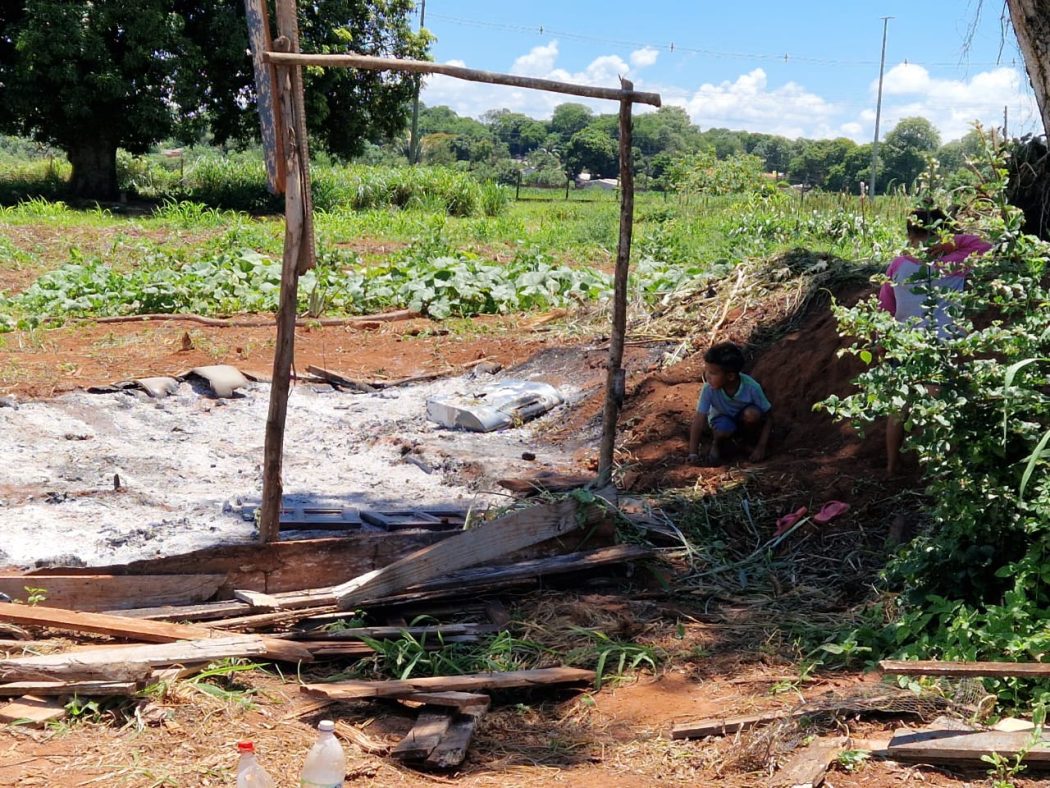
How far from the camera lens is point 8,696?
11.2 feet

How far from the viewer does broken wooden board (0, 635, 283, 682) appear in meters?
3.42

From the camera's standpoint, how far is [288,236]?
4367 millimetres

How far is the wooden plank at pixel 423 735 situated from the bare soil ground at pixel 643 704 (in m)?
0.05

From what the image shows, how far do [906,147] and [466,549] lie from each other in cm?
5685

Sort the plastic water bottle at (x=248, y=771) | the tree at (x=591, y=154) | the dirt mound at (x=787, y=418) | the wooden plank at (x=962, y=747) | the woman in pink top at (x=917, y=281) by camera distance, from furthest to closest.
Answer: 1. the tree at (x=591, y=154)
2. the dirt mound at (x=787, y=418)
3. the woman in pink top at (x=917, y=281)
4. the wooden plank at (x=962, y=747)
5. the plastic water bottle at (x=248, y=771)

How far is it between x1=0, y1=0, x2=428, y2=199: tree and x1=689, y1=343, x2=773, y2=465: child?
16.1 metres

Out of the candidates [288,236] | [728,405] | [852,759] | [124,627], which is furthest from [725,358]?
[124,627]

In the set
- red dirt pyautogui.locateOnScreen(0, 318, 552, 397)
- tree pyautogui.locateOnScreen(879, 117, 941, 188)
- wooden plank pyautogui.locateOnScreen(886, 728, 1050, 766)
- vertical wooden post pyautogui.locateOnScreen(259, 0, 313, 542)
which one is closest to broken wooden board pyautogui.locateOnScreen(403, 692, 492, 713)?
wooden plank pyautogui.locateOnScreen(886, 728, 1050, 766)

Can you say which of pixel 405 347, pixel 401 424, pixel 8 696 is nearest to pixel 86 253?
pixel 405 347

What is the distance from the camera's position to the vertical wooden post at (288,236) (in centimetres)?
430

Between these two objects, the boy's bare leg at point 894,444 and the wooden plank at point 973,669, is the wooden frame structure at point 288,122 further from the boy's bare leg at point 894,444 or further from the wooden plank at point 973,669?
the wooden plank at point 973,669

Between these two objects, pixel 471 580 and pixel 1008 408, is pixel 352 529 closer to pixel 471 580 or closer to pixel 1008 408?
pixel 471 580

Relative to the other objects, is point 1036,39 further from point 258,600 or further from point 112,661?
point 112,661

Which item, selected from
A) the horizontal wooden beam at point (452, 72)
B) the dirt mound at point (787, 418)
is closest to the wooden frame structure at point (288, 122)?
the horizontal wooden beam at point (452, 72)
